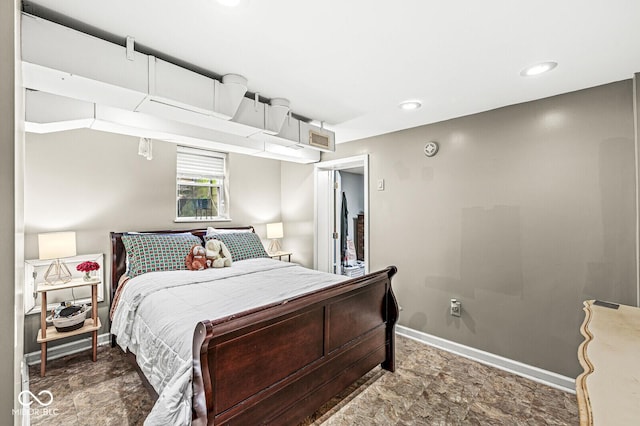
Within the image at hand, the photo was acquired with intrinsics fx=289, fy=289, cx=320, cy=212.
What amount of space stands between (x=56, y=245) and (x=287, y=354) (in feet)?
7.69

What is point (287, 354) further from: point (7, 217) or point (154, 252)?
point (154, 252)

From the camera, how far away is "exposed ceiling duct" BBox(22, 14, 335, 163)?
1.49 m

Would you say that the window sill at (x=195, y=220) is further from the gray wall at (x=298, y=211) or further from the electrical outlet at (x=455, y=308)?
the electrical outlet at (x=455, y=308)

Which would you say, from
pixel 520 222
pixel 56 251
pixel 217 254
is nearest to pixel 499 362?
pixel 520 222

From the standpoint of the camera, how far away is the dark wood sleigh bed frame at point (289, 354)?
140 centimetres

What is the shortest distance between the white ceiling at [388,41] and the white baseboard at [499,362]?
2.36 m

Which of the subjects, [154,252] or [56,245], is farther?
[154,252]

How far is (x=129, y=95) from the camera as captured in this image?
1.78m

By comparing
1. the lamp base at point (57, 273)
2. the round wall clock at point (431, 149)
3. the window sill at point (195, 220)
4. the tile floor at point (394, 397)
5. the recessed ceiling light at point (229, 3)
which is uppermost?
the recessed ceiling light at point (229, 3)

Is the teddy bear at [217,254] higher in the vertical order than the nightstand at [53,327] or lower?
higher

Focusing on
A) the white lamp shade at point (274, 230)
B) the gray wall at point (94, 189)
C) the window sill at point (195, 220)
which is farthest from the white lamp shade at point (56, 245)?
the white lamp shade at point (274, 230)

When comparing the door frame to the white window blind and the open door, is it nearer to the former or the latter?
the open door

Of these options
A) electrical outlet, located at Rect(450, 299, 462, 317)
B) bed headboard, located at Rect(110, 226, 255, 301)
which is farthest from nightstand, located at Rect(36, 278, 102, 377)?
electrical outlet, located at Rect(450, 299, 462, 317)

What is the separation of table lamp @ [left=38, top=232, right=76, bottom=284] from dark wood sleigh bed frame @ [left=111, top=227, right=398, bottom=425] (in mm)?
1872
